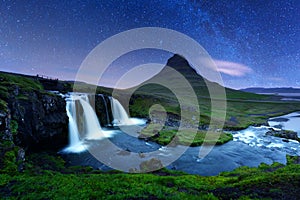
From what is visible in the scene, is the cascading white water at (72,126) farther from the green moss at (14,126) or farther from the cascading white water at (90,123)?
the green moss at (14,126)

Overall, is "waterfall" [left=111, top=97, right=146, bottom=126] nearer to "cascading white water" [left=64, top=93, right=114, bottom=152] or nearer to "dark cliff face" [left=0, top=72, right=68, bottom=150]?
"cascading white water" [left=64, top=93, right=114, bottom=152]

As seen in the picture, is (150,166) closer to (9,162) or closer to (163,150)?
(163,150)

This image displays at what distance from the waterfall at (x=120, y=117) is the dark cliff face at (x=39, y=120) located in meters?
23.0

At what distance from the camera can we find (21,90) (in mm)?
30688

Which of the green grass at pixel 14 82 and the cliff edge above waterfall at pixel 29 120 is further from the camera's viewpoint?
the green grass at pixel 14 82

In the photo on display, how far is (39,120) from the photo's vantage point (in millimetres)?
30453

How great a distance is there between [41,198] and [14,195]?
190 cm

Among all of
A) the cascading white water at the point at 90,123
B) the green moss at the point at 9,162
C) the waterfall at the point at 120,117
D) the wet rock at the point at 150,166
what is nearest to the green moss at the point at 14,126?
the green moss at the point at 9,162

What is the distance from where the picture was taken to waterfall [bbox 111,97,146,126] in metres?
59.4

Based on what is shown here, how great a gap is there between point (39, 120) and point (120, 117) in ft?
108

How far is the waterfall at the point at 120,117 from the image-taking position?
59.4 m

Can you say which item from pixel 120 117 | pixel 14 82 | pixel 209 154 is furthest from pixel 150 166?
pixel 120 117

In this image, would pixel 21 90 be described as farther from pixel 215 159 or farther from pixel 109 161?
pixel 215 159

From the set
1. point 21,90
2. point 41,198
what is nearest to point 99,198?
point 41,198
